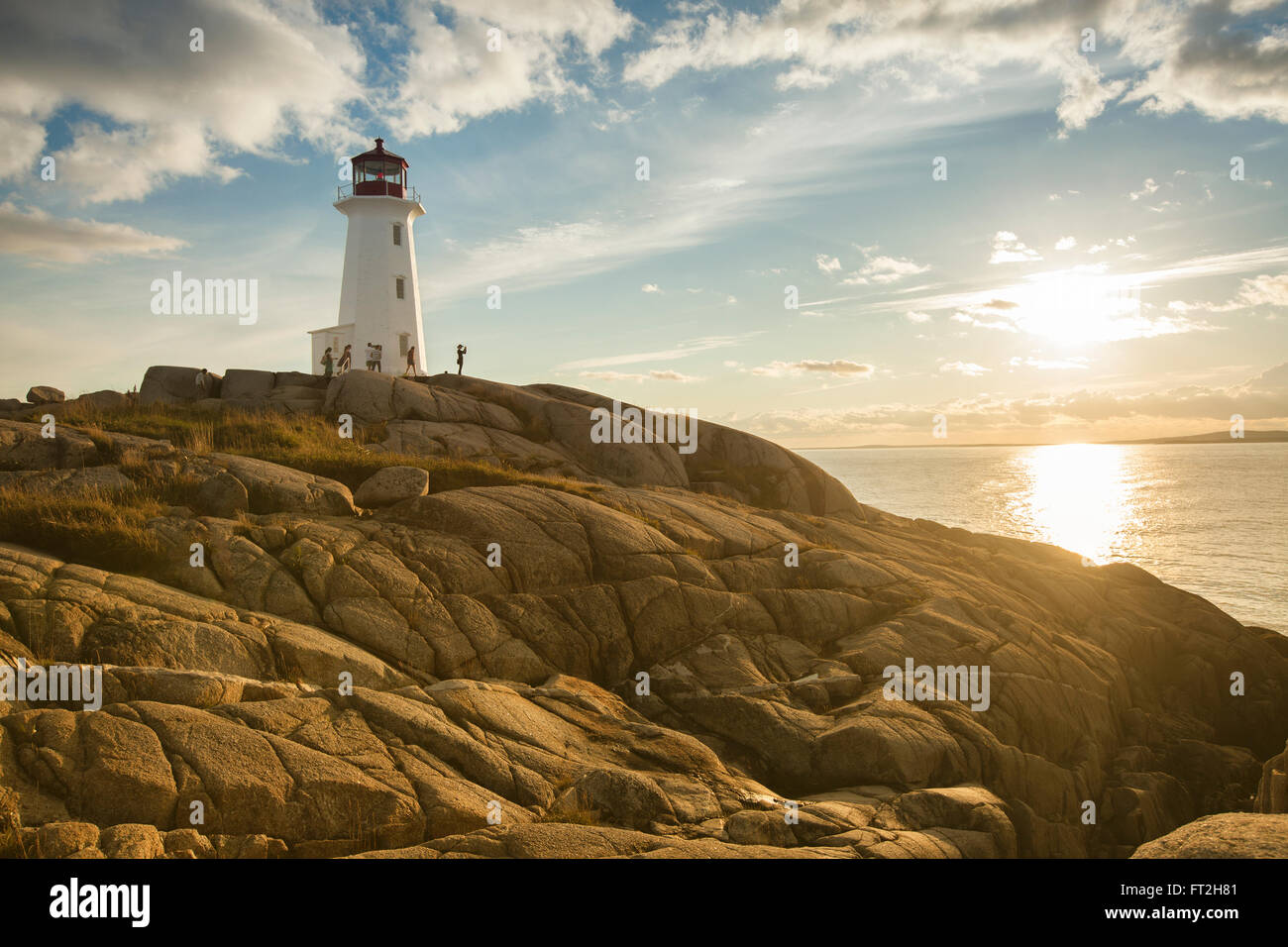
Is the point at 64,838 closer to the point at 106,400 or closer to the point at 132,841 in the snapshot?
the point at 132,841

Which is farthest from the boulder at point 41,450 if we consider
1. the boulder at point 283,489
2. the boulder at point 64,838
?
the boulder at point 64,838

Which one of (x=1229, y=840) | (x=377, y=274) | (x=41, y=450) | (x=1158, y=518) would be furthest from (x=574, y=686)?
(x=1158, y=518)

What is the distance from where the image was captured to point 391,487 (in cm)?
1912

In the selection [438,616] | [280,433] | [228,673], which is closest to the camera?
[228,673]

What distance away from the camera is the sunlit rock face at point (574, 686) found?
30.2 feet

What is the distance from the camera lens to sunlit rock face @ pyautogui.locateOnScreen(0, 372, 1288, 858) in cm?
920

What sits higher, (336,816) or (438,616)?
(438,616)

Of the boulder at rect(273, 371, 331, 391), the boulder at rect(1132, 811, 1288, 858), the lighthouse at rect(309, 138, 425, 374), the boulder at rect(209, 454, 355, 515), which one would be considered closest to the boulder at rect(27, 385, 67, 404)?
the boulder at rect(273, 371, 331, 391)
